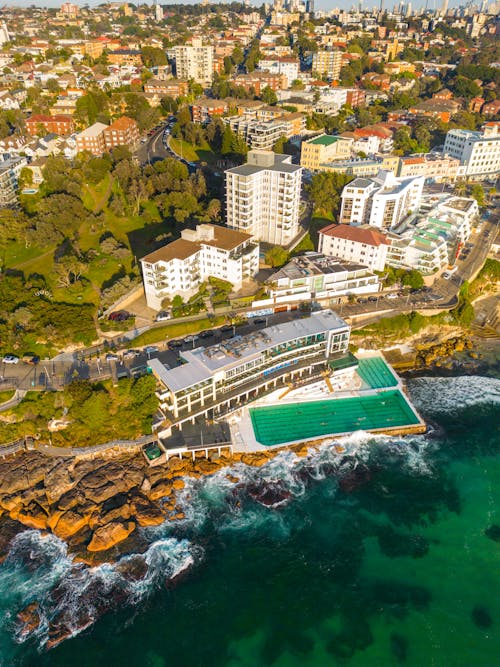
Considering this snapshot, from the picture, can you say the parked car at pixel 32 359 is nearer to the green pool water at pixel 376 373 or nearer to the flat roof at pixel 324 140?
the green pool water at pixel 376 373

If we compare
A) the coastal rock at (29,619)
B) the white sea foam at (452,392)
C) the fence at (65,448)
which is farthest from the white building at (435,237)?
the coastal rock at (29,619)

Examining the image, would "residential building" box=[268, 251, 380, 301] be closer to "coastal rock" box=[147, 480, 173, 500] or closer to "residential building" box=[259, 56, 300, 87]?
"coastal rock" box=[147, 480, 173, 500]

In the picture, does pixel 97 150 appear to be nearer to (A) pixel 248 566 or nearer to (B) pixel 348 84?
(A) pixel 248 566

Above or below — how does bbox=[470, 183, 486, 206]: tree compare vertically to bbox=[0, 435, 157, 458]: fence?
above

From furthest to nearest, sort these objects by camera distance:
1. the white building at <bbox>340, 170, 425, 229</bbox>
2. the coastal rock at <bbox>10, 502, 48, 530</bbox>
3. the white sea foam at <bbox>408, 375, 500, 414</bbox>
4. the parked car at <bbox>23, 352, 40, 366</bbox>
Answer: the white building at <bbox>340, 170, 425, 229</bbox> < the white sea foam at <bbox>408, 375, 500, 414</bbox> < the parked car at <bbox>23, 352, 40, 366</bbox> < the coastal rock at <bbox>10, 502, 48, 530</bbox>

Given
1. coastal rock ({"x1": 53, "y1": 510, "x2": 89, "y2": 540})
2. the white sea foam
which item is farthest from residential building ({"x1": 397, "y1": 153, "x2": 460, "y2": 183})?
coastal rock ({"x1": 53, "y1": 510, "x2": 89, "y2": 540})

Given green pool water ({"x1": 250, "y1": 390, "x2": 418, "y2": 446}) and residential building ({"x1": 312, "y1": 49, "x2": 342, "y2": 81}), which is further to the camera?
residential building ({"x1": 312, "y1": 49, "x2": 342, "y2": 81})

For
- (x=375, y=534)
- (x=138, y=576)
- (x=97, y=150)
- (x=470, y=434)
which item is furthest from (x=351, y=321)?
(x=97, y=150)
